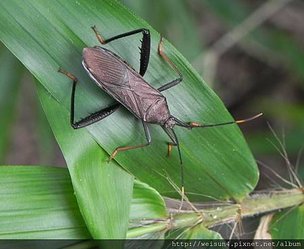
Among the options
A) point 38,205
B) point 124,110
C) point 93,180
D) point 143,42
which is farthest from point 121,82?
point 38,205

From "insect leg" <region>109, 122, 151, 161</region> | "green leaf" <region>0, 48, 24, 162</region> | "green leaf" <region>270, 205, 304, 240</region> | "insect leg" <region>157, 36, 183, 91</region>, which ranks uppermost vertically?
"green leaf" <region>0, 48, 24, 162</region>

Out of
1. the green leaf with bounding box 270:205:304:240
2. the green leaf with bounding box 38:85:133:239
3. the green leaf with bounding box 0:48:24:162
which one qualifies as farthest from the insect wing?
the green leaf with bounding box 0:48:24:162

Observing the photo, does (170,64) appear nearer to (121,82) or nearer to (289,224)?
(121,82)

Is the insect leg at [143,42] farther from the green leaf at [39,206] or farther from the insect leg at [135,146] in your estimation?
the green leaf at [39,206]

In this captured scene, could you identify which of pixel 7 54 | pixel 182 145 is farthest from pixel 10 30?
pixel 7 54

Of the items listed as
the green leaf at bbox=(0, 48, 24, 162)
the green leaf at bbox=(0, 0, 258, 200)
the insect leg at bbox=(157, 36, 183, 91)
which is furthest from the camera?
the green leaf at bbox=(0, 48, 24, 162)

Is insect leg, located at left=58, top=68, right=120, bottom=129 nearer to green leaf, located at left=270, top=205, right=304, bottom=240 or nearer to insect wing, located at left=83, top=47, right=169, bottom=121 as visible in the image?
insect wing, located at left=83, top=47, right=169, bottom=121
